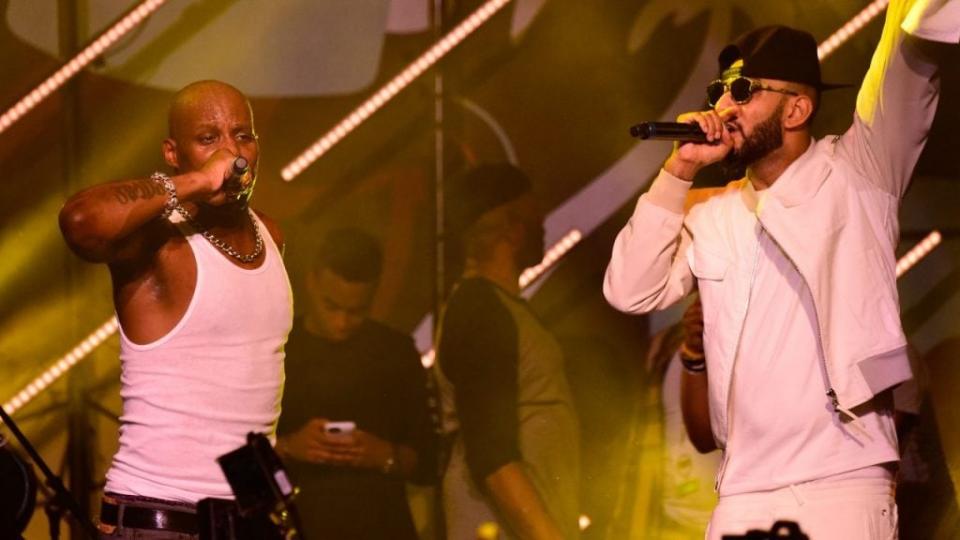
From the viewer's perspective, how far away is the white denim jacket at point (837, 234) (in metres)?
3.41

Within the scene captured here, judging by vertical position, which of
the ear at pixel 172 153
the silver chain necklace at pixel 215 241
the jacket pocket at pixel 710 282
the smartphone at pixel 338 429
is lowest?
the smartphone at pixel 338 429

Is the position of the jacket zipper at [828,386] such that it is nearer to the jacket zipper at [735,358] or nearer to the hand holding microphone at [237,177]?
the jacket zipper at [735,358]

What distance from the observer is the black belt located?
3217 mm

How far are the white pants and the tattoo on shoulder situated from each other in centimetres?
160

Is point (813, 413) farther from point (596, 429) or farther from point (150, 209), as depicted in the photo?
point (596, 429)

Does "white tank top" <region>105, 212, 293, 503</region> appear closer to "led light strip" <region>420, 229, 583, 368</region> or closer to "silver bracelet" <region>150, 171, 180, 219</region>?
"silver bracelet" <region>150, 171, 180, 219</region>

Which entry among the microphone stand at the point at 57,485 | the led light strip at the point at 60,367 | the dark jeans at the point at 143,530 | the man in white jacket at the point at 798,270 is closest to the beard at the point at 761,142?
the man in white jacket at the point at 798,270

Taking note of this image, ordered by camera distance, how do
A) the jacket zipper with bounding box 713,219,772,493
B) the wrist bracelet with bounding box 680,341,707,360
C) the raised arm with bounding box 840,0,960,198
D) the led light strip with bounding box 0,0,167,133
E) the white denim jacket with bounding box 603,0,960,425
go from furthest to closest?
the led light strip with bounding box 0,0,167,133 → the wrist bracelet with bounding box 680,341,707,360 → the jacket zipper with bounding box 713,219,772,493 → the white denim jacket with bounding box 603,0,960,425 → the raised arm with bounding box 840,0,960,198

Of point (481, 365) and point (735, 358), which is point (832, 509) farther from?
point (481, 365)

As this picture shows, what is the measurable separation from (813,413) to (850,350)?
19cm

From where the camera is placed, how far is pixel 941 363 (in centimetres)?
566

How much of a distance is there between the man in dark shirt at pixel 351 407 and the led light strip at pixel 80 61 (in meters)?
1.15

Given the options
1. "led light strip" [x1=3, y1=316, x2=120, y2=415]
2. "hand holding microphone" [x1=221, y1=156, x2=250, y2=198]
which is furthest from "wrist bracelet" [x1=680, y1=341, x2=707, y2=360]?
"led light strip" [x1=3, y1=316, x2=120, y2=415]

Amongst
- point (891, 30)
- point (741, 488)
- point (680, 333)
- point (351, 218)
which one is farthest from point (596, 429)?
point (891, 30)
